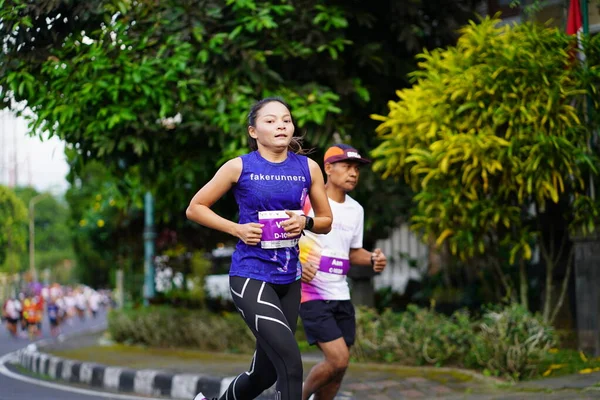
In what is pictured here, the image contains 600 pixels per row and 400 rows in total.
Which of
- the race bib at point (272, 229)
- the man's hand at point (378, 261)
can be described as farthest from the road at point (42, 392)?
the race bib at point (272, 229)

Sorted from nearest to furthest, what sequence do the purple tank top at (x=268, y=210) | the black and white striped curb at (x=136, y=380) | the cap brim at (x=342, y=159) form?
the purple tank top at (x=268, y=210), the cap brim at (x=342, y=159), the black and white striped curb at (x=136, y=380)

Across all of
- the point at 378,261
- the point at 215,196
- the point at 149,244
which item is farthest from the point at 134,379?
the point at 149,244

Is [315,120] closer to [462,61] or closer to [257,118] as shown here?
[462,61]

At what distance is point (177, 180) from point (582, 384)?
5.83 m

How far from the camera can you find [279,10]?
1049 centimetres

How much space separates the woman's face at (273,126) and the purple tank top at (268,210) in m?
0.10

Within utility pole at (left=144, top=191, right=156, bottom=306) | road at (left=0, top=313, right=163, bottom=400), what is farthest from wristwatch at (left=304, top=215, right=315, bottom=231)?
utility pole at (left=144, top=191, right=156, bottom=306)

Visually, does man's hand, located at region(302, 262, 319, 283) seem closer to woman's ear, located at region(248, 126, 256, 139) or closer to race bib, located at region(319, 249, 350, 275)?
race bib, located at region(319, 249, 350, 275)

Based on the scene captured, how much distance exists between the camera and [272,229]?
480 cm

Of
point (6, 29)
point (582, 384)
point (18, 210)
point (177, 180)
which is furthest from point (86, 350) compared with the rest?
point (582, 384)

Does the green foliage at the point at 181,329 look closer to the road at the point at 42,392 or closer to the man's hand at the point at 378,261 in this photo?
the road at the point at 42,392

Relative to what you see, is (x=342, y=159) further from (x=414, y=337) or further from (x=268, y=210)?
(x=414, y=337)

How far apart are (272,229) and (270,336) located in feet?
1.71

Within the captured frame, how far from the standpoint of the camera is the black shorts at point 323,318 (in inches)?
236
